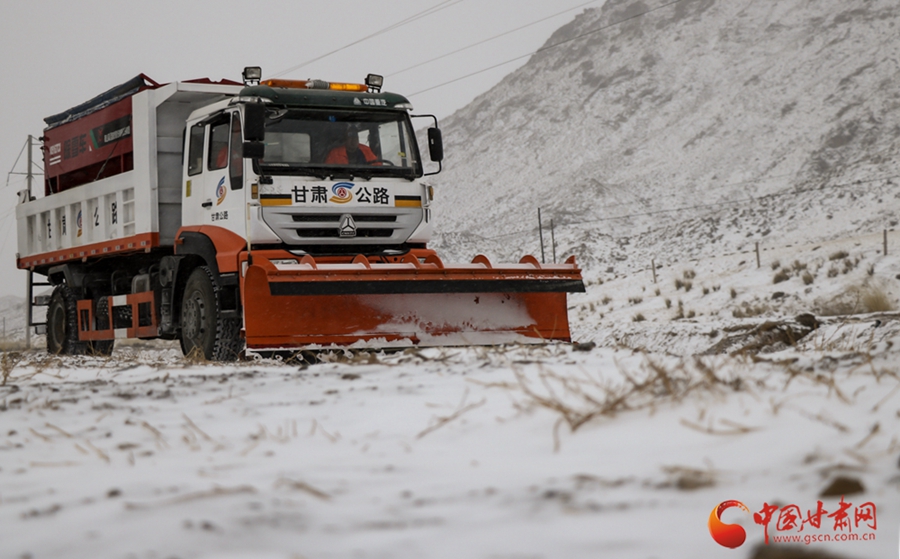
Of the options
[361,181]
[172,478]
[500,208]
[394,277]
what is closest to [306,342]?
[394,277]

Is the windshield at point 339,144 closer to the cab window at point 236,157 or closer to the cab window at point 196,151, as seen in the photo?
the cab window at point 236,157

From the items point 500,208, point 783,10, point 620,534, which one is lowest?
point 620,534

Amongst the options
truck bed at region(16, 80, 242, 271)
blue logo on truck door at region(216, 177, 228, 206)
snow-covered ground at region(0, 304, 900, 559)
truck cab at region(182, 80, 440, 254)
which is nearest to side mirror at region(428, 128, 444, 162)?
truck cab at region(182, 80, 440, 254)

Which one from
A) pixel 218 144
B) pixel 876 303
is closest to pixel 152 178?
pixel 218 144

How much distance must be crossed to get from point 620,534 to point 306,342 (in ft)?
23.1

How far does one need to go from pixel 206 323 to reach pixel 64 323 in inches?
220

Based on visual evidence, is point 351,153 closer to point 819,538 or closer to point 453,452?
point 453,452

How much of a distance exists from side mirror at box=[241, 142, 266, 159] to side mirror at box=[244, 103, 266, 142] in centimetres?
9

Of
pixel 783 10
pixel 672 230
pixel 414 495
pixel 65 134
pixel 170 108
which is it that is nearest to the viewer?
pixel 414 495

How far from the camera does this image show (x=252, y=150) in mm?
9320

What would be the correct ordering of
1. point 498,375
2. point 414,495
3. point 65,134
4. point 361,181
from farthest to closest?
1. point 65,134
2. point 361,181
3. point 498,375
4. point 414,495

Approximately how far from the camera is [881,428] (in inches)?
109

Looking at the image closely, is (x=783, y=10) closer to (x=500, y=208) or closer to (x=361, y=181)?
(x=500, y=208)

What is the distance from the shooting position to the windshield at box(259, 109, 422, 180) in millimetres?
9719
